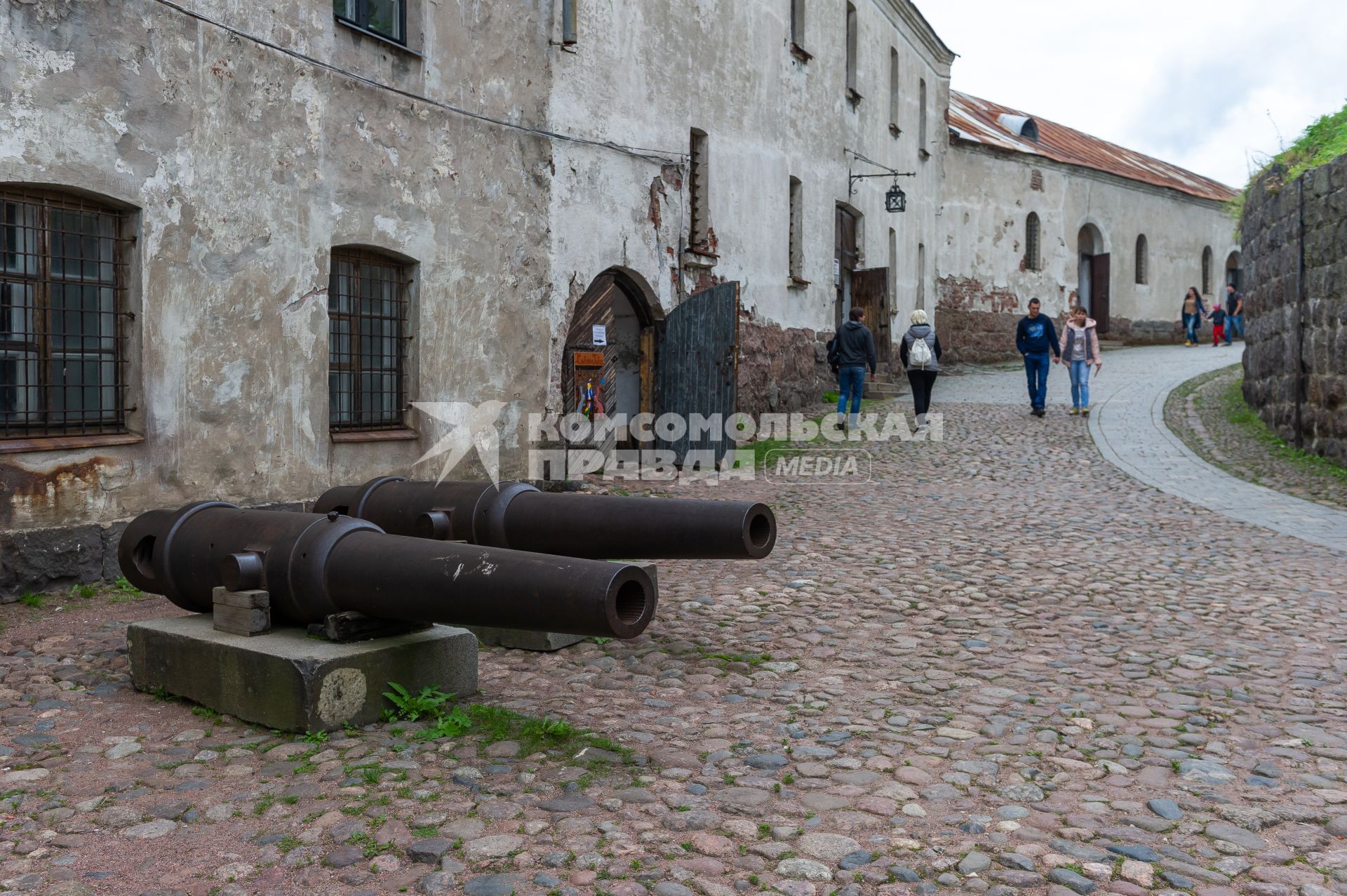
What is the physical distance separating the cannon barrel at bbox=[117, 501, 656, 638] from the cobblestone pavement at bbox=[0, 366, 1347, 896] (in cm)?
49

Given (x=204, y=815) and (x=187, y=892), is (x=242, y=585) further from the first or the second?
(x=187, y=892)

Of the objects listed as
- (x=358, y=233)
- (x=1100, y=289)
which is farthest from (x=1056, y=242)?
(x=358, y=233)

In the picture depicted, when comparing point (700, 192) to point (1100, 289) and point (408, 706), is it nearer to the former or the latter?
point (408, 706)

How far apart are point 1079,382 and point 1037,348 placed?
811mm

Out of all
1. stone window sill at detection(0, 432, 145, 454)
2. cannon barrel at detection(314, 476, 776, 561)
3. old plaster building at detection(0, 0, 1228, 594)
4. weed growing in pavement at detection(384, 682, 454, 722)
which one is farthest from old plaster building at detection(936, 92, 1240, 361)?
weed growing in pavement at detection(384, 682, 454, 722)

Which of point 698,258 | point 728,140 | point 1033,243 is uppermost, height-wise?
point 1033,243

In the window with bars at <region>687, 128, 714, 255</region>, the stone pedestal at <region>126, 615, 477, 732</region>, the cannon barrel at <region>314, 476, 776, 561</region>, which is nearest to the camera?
the stone pedestal at <region>126, 615, 477, 732</region>

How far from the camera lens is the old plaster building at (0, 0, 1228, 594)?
262 inches

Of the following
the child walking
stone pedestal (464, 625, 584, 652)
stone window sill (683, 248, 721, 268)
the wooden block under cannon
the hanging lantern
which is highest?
the hanging lantern

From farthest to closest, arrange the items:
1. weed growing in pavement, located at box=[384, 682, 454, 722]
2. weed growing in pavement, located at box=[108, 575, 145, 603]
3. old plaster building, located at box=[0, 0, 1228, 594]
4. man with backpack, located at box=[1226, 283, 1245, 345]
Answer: man with backpack, located at box=[1226, 283, 1245, 345]
old plaster building, located at box=[0, 0, 1228, 594]
weed growing in pavement, located at box=[108, 575, 145, 603]
weed growing in pavement, located at box=[384, 682, 454, 722]

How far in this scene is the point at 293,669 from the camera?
4.11m

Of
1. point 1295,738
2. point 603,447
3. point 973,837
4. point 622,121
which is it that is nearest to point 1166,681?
point 1295,738

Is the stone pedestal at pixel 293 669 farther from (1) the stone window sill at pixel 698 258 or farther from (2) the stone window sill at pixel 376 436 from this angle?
(1) the stone window sill at pixel 698 258

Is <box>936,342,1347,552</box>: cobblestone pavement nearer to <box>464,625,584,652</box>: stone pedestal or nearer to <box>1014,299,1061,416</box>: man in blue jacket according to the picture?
<box>1014,299,1061,416</box>: man in blue jacket
